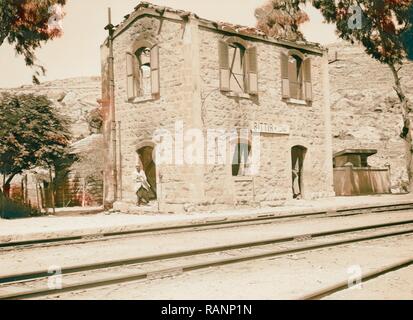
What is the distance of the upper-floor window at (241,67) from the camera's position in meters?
16.0

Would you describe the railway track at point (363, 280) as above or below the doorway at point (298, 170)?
below

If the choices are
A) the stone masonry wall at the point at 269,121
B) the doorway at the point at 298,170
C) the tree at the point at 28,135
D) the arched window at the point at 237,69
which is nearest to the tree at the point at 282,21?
the stone masonry wall at the point at 269,121

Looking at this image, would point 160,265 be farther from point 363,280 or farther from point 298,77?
point 298,77

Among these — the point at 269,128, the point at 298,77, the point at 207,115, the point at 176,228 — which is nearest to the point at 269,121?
the point at 269,128

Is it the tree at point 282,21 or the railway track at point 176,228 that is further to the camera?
the tree at point 282,21

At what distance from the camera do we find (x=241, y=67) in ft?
54.1

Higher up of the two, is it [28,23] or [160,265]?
[28,23]

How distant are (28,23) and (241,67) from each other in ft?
24.9

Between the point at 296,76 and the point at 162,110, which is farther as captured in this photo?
the point at 296,76

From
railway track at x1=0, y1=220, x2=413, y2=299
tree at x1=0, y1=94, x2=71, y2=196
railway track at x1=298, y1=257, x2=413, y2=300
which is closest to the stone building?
tree at x1=0, y1=94, x2=71, y2=196

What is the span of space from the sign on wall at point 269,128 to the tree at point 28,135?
25.3 ft

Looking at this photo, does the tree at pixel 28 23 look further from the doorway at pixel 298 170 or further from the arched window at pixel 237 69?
the doorway at pixel 298 170

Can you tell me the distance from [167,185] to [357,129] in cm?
2477

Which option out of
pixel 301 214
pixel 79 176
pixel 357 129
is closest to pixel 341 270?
pixel 301 214
